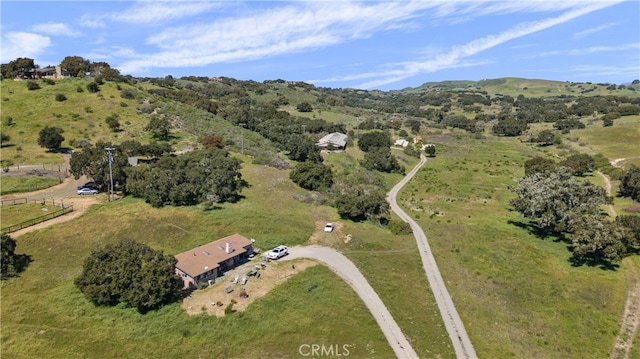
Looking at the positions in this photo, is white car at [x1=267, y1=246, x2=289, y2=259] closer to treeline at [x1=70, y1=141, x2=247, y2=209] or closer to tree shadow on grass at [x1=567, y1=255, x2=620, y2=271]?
treeline at [x1=70, y1=141, x2=247, y2=209]

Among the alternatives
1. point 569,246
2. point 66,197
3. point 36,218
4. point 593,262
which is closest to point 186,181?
point 66,197

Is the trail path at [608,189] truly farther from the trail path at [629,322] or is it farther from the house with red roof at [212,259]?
the house with red roof at [212,259]

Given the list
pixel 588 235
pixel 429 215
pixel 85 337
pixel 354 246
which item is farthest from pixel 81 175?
pixel 588 235

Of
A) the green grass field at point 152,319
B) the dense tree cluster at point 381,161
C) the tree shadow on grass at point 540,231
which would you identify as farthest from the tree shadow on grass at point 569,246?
the dense tree cluster at point 381,161

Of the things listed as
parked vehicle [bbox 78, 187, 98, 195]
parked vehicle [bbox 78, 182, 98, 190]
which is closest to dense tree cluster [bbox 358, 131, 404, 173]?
parked vehicle [bbox 78, 182, 98, 190]

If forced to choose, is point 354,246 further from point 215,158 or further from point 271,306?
point 215,158
